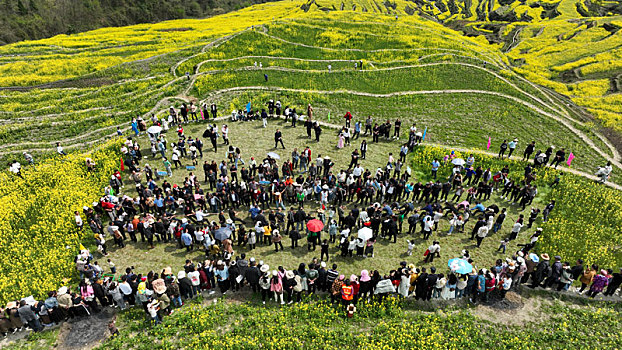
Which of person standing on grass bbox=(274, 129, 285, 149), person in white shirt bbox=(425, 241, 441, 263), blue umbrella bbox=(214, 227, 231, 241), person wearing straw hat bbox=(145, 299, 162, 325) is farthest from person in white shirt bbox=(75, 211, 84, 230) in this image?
person in white shirt bbox=(425, 241, 441, 263)

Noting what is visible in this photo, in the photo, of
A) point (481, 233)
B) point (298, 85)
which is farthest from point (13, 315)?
point (298, 85)

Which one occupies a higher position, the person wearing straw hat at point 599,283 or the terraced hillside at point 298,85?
the terraced hillside at point 298,85

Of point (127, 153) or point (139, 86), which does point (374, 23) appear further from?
point (127, 153)

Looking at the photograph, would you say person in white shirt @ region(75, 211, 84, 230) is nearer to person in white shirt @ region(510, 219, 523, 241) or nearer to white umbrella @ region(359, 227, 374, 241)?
white umbrella @ region(359, 227, 374, 241)

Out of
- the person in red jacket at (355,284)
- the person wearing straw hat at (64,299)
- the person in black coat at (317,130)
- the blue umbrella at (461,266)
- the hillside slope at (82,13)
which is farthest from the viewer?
the hillside slope at (82,13)

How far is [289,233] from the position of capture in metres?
19.2

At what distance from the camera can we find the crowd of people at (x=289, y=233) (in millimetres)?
15148

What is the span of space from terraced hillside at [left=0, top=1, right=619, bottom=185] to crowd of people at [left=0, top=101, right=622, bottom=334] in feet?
33.8

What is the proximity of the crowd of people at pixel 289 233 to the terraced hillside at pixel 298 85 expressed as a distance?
1029 centimetres

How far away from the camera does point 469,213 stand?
21.4m

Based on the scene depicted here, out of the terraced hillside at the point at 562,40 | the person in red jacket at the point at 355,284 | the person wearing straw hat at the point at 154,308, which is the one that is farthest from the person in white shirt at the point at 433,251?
the terraced hillside at the point at 562,40

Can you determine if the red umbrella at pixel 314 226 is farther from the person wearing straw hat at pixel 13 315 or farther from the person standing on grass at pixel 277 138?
the person wearing straw hat at pixel 13 315

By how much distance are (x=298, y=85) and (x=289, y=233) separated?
91.3 feet

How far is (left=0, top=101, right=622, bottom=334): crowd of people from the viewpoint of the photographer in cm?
1515
